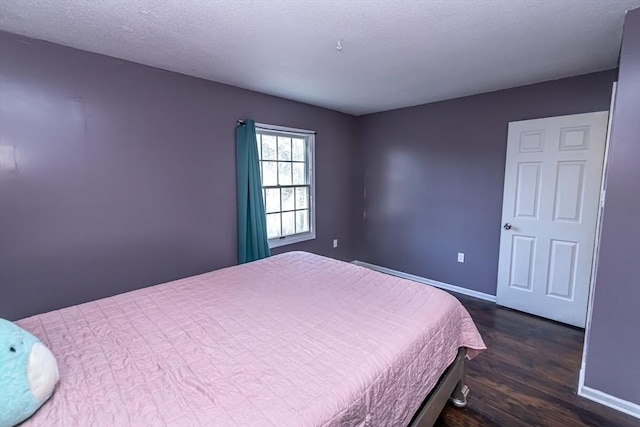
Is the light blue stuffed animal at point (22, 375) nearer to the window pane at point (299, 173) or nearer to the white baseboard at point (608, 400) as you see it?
the white baseboard at point (608, 400)

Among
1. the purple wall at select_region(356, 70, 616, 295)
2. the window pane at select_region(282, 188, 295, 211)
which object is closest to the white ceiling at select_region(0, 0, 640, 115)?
the purple wall at select_region(356, 70, 616, 295)

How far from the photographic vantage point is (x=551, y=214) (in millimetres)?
2824

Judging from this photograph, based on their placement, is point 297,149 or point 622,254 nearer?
point 622,254

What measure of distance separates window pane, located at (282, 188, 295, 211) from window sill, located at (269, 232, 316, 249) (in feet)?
1.20

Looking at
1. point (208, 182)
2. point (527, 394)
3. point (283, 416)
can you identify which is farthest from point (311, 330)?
point (208, 182)

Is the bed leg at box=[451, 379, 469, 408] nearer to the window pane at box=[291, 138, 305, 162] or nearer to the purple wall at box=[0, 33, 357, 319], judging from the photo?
the purple wall at box=[0, 33, 357, 319]

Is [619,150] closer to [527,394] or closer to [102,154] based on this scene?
[527,394]

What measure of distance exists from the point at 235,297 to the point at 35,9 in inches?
76.8

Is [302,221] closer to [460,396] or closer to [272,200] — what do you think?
[272,200]

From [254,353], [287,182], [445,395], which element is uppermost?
[287,182]

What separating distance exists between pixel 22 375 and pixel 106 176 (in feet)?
5.70

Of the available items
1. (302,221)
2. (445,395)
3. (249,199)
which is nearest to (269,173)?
(249,199)

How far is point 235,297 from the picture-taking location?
180cm

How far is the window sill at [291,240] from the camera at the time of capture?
351 cm
